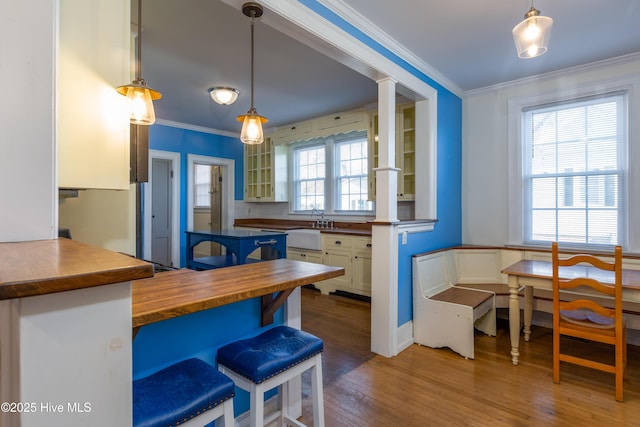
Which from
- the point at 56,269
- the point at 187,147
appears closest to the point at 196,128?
the point at 187,147

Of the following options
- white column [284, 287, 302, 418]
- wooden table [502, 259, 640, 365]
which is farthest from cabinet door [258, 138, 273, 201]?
wooden table [502, 259, 640, 365]

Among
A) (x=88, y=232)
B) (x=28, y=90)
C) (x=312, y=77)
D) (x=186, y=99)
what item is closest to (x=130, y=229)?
(x=88, y=232)

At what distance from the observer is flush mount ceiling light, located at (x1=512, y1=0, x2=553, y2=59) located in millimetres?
1688

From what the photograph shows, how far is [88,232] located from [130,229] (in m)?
0.21

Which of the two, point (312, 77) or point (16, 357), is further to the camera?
point (312, 77)

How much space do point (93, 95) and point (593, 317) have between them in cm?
332

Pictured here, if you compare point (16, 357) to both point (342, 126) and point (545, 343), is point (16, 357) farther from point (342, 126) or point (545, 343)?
point (342, 126)

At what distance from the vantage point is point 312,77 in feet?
11.2

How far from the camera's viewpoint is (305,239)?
190 inches

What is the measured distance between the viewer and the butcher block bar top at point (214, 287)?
102 centimetres

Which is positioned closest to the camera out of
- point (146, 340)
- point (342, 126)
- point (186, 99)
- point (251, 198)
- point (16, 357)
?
point (16, 357)

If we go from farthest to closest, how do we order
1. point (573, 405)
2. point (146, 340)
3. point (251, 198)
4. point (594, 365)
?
point (251, 198) < point (594, 365) < point (573, 405) < point (146, 340)

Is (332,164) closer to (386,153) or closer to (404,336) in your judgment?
(386,153)

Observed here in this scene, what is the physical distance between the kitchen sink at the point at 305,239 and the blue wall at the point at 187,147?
5.78 feet
